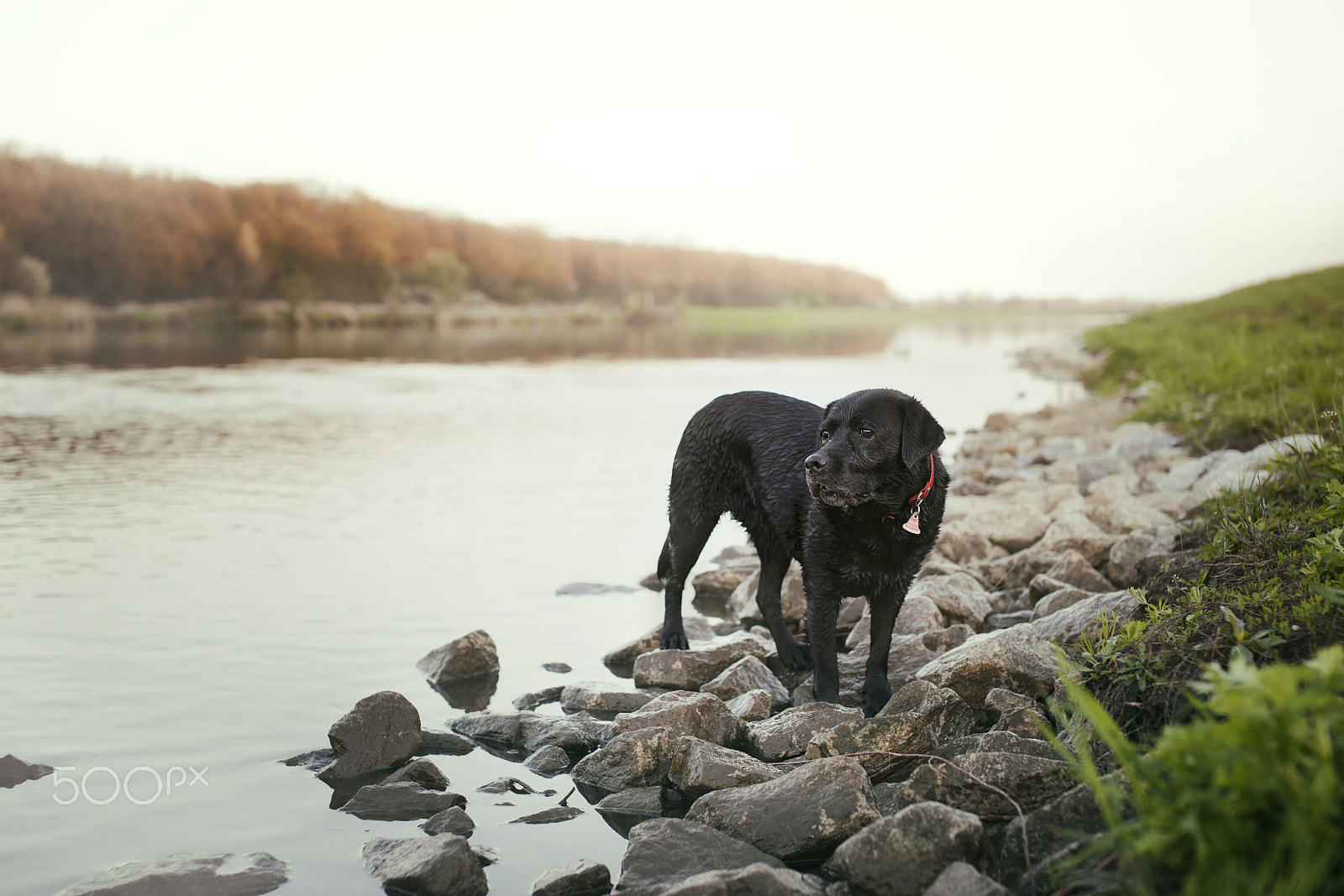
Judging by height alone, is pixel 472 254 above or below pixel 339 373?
above

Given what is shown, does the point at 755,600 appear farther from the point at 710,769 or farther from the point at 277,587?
the point at 277,587

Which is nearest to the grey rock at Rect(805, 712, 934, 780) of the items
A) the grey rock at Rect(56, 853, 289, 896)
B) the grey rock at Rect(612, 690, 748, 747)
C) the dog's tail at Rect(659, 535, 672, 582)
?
the grey rock at Rect(612, 690, 748, 747)

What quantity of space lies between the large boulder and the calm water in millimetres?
1466

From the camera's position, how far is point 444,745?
459 cm

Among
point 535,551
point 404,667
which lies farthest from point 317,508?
point 404,667

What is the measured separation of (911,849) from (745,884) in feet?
1.75

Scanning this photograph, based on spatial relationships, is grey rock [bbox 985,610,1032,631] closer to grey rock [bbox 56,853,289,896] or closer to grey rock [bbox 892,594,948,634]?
grey rock [bbox 892,594,948,634]

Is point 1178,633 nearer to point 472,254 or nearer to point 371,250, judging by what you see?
point 371,250

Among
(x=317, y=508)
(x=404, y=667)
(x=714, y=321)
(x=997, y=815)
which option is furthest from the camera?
(x=714, y=321)

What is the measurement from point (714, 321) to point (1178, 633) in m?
95.1

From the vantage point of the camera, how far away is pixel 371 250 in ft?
361

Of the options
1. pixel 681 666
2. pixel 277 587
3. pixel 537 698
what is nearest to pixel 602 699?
pixel 537 698

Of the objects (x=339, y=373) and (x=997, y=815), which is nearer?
(x=997, y=815)

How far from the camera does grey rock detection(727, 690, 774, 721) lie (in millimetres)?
4781
